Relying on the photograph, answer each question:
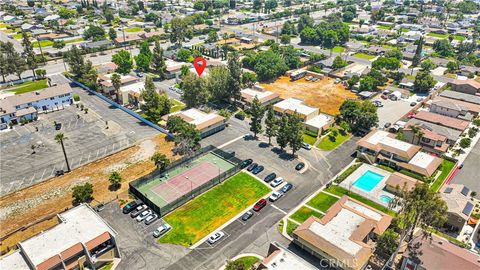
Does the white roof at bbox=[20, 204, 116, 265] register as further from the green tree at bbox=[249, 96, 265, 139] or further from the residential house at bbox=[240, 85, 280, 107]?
the residential house at bbox=[240, 85, 280, 107]

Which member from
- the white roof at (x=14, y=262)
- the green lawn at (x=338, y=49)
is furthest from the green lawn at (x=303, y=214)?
the green lawn at (x=338, y=49)

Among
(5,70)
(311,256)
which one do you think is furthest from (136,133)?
(5,70)

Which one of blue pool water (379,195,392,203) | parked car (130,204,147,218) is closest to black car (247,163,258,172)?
parked car (130,204,147,218)

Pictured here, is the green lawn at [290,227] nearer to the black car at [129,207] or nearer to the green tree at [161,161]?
the black car at [129,207]

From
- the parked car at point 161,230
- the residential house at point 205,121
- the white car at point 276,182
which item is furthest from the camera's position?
the residential house at point 205,121

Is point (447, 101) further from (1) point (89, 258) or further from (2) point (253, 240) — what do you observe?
(1) point (89, 258)

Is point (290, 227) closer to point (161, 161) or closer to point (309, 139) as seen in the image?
point (161, 161)
